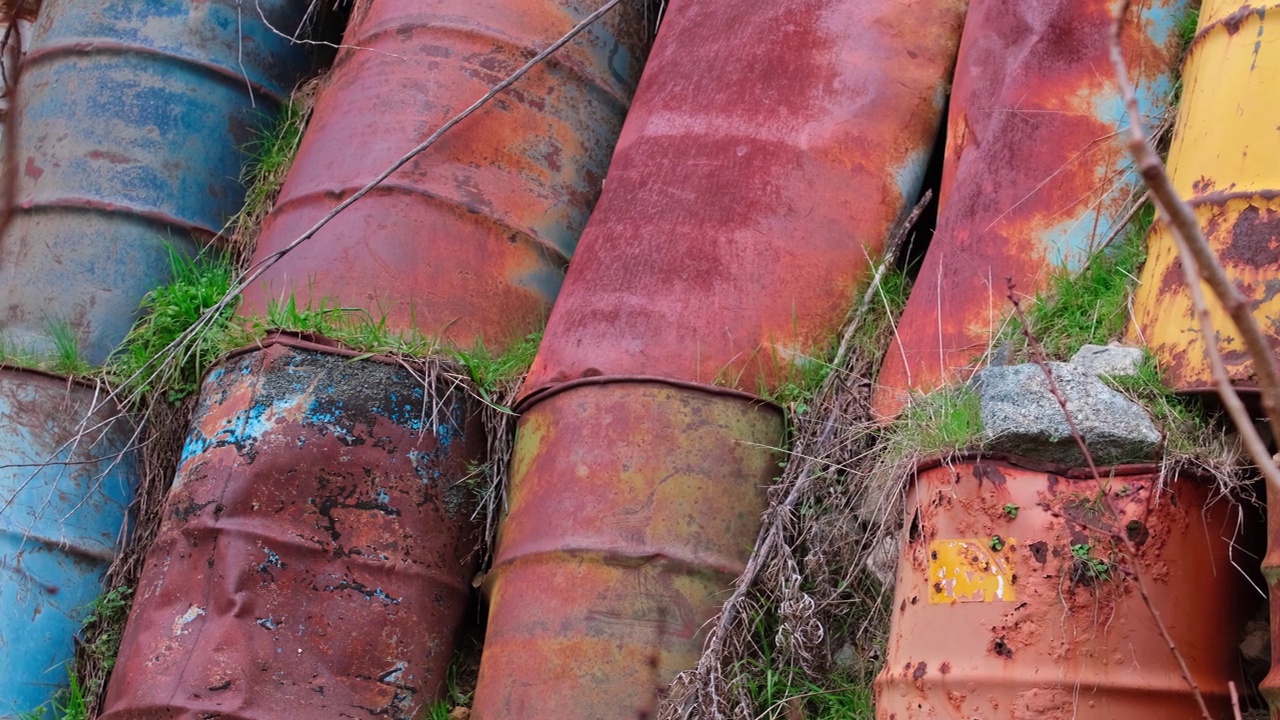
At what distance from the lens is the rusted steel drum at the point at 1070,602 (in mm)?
1778

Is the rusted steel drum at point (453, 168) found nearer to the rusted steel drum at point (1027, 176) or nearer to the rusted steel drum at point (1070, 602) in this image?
the rusted steel drum at point (1027, 176)

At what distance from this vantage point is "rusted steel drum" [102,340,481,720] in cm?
246

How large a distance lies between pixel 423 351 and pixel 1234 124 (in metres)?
1.59

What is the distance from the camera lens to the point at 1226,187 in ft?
6.68

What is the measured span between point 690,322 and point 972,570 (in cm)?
85

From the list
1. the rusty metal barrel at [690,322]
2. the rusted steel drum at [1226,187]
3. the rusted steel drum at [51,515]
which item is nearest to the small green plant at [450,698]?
the rusty metal barrel at [690,322]

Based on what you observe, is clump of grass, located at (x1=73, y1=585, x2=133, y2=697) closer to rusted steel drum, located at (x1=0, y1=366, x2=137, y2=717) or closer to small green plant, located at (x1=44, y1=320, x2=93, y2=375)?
rusted steel drum, located at (x1=0, y1=366, x2=137, y2=717)

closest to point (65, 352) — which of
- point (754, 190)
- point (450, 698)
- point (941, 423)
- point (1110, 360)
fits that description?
point (450, 698)

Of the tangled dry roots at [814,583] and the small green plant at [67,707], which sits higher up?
the tangled dry roots at [814,583]

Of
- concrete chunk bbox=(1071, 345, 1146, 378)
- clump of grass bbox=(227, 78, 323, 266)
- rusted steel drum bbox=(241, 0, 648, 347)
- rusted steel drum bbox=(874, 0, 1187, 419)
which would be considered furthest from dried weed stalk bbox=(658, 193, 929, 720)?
clump of grass bbox=(227, 78, 323, 266)

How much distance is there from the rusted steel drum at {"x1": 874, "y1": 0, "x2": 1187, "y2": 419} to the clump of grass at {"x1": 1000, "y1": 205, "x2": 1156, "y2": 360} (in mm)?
27

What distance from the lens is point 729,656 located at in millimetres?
2273

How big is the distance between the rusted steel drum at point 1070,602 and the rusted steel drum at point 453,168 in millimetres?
1307

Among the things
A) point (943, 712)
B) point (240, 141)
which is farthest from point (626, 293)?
point (240, 141)
